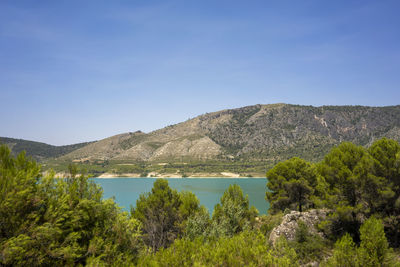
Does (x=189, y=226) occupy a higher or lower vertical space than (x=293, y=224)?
higher

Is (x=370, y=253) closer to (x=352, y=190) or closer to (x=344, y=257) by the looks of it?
(x=344, y=257)

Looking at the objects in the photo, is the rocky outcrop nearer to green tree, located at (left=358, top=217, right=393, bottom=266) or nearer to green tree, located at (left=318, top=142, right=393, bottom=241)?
green tree, located at (left=318, top=142, right=393, bottom=241)

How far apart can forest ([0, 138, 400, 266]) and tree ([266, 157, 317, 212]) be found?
13.9 m

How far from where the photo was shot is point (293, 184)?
132 feet

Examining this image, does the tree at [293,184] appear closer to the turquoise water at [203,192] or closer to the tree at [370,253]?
the turquoise water at [203,192]

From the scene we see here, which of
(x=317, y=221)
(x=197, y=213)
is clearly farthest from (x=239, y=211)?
(x=317, y=221)

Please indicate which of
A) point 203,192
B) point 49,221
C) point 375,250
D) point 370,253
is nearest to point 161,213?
point 49,221

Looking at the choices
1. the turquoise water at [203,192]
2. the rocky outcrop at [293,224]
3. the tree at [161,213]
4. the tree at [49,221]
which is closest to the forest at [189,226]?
the tree at [49,221]

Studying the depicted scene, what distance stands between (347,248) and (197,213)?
18.5 metres

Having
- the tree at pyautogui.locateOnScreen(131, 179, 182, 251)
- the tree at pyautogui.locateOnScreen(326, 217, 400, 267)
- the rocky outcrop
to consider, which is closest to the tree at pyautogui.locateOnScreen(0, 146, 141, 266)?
the tree at pyautogui.locateOnScreen(326, 217, 400, 267)

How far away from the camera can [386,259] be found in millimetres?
14211

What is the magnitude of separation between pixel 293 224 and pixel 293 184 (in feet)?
49.4

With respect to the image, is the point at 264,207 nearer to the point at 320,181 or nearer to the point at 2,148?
the point at 320,181

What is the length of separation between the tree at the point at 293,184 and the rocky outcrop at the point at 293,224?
10.7 metres
